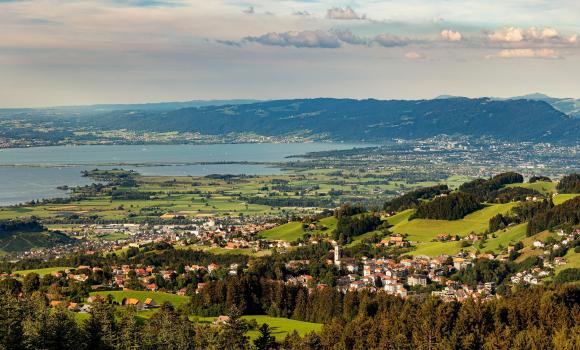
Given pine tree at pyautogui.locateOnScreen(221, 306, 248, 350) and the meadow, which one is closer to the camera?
pine tree at pyautogui.locateOnScreen(221, 306, 248, 350)

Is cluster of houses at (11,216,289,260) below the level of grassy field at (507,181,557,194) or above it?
below

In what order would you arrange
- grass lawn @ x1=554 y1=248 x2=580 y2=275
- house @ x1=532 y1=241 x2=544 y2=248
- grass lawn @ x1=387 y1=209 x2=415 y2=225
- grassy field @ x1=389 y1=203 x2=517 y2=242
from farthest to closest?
grass lawn @ x1=387 y1=209 x2=415 y2=225, grassy field @ x1=389 y1=203 x2=517 y2=242, house @ x1=532 y1=241 x2=544 y2=248, grass lawn @ x1=554 y1=248 x2=580 y2=275

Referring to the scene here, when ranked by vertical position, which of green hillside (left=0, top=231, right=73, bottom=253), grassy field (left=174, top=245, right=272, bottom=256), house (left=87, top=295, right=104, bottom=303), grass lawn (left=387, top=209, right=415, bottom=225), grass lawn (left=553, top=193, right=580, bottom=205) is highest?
grass lawn (left=553, top=193, right=580, bottom=205)

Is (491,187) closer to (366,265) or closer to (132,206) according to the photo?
(366,265)

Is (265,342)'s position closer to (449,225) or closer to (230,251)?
(230,251)

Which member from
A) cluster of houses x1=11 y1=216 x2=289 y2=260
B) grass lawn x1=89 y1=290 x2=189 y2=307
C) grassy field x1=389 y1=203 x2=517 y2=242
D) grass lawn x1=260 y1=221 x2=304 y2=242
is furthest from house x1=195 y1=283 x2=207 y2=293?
grassy field x1=389 y1=203 x2=517 y2=242

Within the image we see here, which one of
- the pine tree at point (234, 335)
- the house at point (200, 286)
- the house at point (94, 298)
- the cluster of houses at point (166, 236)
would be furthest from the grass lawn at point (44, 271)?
the pine tree at point (234, 335)

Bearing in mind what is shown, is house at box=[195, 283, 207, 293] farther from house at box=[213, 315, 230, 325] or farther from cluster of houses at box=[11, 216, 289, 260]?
cluster of houses at box=[11, 216, 289, 260]
